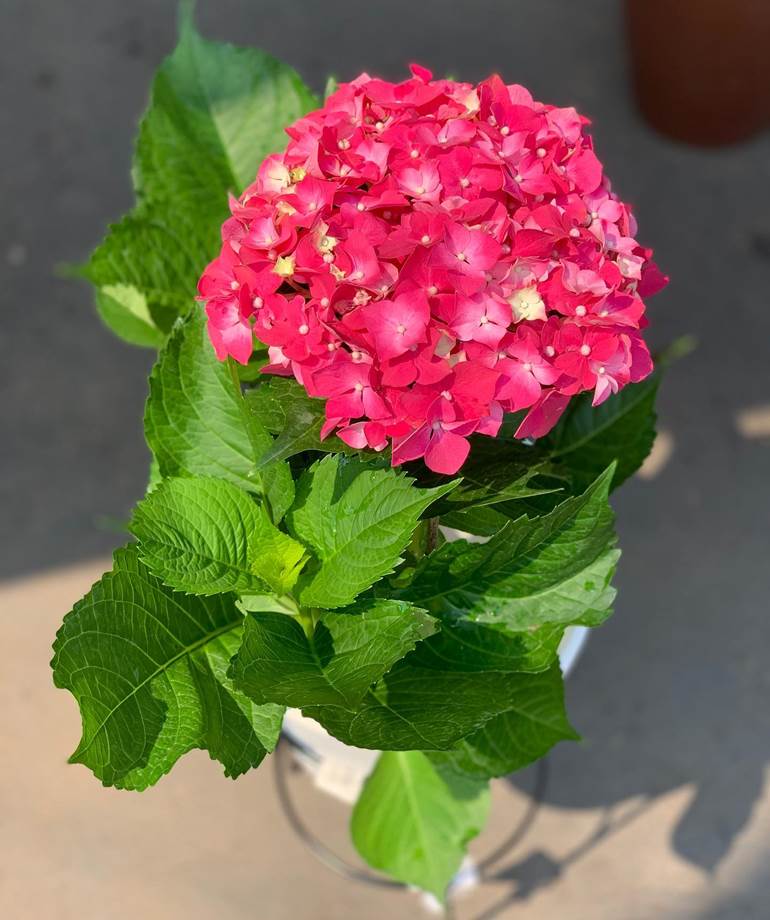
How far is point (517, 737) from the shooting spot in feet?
2.02

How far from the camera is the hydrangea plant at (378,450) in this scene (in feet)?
1.46

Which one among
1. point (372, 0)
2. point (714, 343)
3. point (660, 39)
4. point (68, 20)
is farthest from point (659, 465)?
point (68, 20)

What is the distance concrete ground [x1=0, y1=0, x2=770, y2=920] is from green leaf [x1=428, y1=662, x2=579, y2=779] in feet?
1.54

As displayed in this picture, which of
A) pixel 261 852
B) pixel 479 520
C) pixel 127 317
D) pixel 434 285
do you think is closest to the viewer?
pixel 434 285

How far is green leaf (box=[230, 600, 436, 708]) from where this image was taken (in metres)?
0.47

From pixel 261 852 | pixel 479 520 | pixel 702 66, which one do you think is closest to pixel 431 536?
pixel 479 520

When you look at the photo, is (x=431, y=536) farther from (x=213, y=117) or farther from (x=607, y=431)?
(x=213, y=117)

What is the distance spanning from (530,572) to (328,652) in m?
0.11

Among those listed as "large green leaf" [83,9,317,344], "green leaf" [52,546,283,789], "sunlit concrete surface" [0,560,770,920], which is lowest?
"sunlit concrete surface" [0,560,770,920]

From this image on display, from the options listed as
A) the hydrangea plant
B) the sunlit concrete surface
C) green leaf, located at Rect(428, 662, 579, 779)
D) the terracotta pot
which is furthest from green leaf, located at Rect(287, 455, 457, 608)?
the terracotta pot

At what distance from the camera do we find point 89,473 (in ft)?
4.00

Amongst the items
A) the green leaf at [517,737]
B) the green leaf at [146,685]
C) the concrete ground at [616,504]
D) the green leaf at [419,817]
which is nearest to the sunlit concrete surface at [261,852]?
the concrete ground at [616,504]

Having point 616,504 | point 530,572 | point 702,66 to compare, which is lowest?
point 616,504

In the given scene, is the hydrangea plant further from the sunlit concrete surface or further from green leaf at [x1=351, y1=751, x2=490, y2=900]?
the sunlit concrete surface
